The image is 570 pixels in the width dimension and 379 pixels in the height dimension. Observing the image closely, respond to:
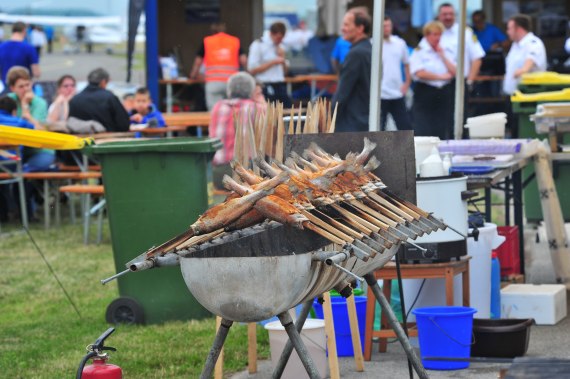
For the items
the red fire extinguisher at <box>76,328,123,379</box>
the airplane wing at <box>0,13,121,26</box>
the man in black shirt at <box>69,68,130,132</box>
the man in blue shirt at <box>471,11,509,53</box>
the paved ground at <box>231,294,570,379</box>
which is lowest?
the paved ground at <box>231,294,570,379</box>

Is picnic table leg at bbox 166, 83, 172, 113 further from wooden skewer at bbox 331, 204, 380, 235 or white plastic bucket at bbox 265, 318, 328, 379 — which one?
wooden skewer at bbox 331, 204, 380, 235

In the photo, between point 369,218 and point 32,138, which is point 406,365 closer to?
point 369,218

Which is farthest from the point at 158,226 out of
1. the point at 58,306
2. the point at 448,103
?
the point at 448,103

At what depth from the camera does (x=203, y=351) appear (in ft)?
23.7

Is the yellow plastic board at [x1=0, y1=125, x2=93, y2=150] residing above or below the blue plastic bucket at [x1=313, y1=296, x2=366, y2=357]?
above

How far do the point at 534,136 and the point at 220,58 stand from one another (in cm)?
694

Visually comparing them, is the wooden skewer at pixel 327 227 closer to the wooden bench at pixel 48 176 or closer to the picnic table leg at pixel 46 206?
the wooden bench at pixel 48 176

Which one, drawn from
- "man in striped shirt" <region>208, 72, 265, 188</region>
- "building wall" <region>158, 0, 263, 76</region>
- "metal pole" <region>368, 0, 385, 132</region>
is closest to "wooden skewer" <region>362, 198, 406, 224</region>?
"metal pole" <region>368, 0, 385, 132</region>

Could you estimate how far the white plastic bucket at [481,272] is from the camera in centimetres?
740

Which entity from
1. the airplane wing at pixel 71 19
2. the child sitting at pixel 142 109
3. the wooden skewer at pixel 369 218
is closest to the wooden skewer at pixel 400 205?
the wooden skewer at pixel 369 218

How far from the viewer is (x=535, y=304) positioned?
790 centimetres

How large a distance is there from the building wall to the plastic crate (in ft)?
49.0

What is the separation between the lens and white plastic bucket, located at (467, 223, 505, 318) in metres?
7.40

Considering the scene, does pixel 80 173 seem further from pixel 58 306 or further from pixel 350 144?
pixel 350 144
